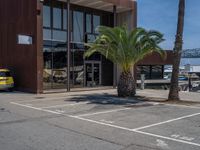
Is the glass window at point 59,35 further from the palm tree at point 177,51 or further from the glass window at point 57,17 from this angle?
the palm tree at point 177,51

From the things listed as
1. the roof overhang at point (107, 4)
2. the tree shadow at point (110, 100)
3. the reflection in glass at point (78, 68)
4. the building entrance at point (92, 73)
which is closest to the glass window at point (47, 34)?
the reflection in glass at point (78, 68)

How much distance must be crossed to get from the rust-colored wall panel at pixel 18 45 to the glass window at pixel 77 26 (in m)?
5.32

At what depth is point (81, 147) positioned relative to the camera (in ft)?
27.2

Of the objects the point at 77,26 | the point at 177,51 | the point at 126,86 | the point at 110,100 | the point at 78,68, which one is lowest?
the point at 110,100

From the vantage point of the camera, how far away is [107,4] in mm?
29250

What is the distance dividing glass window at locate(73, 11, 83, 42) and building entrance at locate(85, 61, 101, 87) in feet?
7.91

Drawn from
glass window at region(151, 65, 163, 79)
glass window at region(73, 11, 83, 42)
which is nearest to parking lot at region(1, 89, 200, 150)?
glass window at region(73, 11, 83, 42)

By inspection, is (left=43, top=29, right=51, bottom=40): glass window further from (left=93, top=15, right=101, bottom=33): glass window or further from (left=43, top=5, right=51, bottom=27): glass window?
(left=93, top=15, right=101, bottom=33): glass window

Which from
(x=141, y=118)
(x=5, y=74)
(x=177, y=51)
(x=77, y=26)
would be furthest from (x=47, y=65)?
(x=141, y=118)

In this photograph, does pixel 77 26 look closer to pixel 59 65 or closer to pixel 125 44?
pixel 59 65

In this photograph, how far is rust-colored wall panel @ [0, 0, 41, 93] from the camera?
2419 cm

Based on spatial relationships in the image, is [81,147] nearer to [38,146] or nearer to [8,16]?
[38,146]

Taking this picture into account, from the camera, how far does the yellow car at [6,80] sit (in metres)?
24.3

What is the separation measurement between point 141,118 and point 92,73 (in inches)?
726
